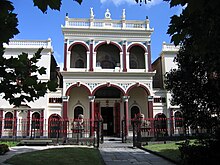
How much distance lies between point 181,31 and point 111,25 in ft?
67.2

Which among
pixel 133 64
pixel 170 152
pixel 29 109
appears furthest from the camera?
pixel 133 64

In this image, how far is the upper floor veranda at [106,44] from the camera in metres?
22.0

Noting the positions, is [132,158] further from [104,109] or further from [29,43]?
[29,43]

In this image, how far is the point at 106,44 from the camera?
2306 cm

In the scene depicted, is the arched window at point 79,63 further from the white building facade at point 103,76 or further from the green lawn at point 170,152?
the green lawn at point 170,152

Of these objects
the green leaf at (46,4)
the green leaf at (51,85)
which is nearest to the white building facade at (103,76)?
the green leaf at (51,85)

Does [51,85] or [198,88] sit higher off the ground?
[198,88]

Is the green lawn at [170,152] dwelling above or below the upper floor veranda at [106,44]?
below

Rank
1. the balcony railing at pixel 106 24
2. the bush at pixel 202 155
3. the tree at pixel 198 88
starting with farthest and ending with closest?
the balcony railing at pixel 106 24 → the tree at pixel 198 88 → the bush at pixel 202 155

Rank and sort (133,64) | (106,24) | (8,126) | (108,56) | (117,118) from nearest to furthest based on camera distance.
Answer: (8,126) → (117,118) → (106,24) → (108,56) → (133,64)

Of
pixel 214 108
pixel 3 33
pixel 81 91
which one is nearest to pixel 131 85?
pixel 81 91

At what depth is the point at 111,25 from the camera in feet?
75.2

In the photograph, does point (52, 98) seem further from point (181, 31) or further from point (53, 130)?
point (181, 31)

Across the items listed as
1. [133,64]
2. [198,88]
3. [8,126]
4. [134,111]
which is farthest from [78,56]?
[198,88]
